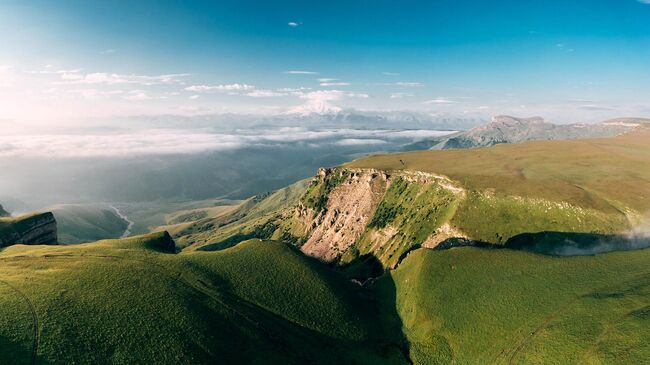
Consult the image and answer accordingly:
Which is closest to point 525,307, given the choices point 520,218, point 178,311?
point 520,218

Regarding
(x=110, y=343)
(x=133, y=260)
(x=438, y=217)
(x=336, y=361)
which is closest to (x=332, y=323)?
(x=336, y=361)

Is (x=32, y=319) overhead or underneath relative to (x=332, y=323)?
overhead

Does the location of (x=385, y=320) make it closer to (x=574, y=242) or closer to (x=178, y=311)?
(x=178, y=311)

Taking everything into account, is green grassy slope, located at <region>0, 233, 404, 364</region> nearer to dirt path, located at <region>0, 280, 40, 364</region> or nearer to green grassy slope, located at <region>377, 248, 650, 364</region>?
dirt path, located at <region>0, 280, 40, 364</region>

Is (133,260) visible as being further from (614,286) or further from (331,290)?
(614,286)

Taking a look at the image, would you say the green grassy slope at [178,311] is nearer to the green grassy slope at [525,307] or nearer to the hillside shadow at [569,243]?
the green grassy slope at [525,307]

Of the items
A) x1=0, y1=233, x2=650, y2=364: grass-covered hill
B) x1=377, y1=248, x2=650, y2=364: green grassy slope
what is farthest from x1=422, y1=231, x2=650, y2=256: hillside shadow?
x1=0, y1=233, x2=650, y2=364: grass-covered hill
